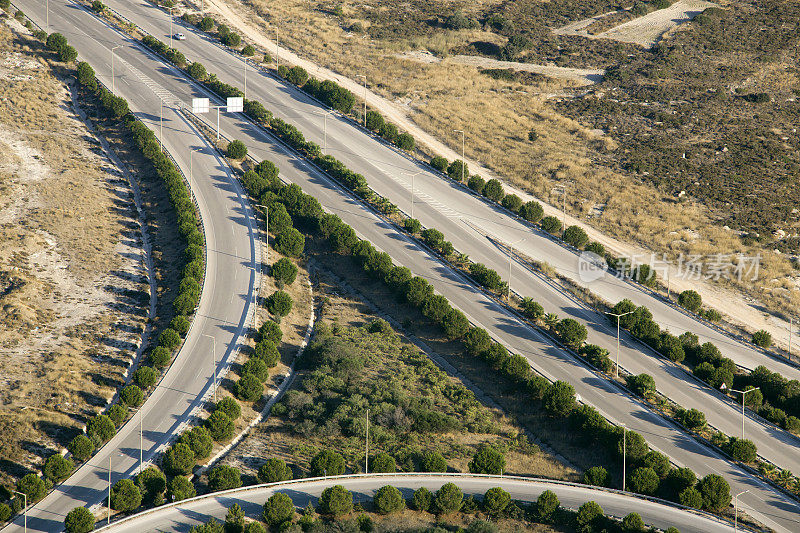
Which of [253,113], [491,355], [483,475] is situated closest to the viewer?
[483,475]

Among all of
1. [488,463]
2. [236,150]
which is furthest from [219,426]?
[236,150]

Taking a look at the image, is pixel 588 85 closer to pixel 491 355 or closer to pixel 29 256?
pixel 491 355

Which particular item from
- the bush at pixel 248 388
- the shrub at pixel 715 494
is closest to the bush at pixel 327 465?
the bush at pixel 248 388

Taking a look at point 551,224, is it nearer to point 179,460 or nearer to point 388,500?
point 388,500

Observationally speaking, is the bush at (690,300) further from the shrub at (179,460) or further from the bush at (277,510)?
the shrub at (179,460)

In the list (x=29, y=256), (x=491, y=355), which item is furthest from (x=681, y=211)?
(x=29, y=256)

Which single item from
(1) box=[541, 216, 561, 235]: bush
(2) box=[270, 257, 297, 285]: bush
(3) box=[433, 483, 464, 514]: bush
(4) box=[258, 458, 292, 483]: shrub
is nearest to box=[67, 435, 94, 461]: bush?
(4) box=[258, 458, 292, 483]: shrub
